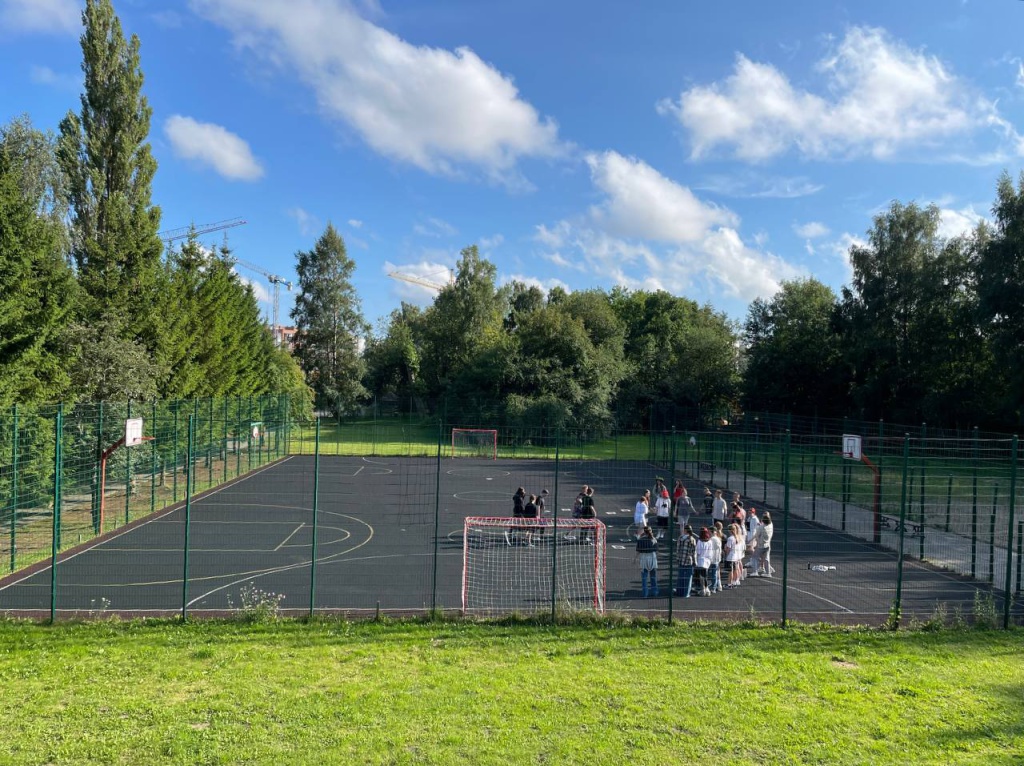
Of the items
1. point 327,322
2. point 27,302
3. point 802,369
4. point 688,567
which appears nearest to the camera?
point 688,567

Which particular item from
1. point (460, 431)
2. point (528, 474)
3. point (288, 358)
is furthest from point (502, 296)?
point (528, 474)

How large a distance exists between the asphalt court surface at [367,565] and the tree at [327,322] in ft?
124

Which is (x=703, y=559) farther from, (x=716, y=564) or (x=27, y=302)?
(x=27, y=302)

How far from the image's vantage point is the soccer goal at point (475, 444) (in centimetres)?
3775

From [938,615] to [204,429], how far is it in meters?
22.8

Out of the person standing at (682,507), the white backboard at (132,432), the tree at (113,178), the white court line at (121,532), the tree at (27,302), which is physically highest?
the tree at (113,178)

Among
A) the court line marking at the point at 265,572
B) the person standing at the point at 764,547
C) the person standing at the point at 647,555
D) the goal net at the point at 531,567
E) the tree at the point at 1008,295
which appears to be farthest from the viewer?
the tree at the point at 1008,295

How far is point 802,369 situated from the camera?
46.9 m

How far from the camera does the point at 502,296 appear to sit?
230 feet

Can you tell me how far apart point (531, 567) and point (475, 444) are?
2587cm

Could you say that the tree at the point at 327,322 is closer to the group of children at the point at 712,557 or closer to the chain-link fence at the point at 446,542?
the chain-link fence at the point at 446,542

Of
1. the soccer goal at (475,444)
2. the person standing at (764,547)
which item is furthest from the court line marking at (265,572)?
the soccer goal at (475,444)

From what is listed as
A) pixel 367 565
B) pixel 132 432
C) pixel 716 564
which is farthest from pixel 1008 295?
pixel 132 432

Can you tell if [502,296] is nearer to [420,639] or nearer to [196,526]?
[196,526]
